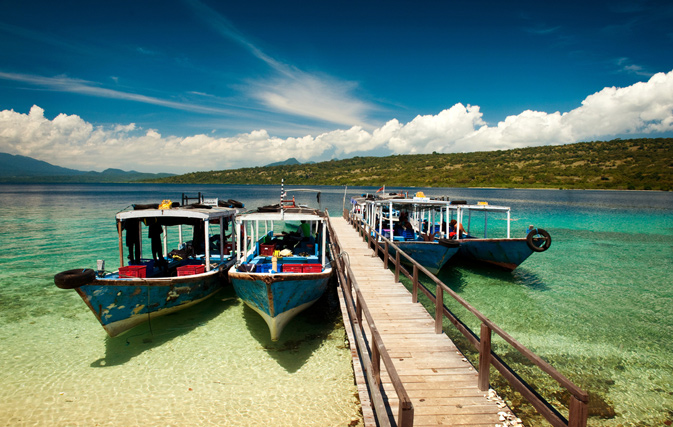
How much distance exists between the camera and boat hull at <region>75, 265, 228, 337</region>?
8.49 m

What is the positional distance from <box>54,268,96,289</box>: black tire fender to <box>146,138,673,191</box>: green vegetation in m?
105

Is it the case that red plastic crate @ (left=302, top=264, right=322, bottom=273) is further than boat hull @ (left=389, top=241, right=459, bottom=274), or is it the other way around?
boat hull @ (left=389, top=241, right=459, bottom=274)

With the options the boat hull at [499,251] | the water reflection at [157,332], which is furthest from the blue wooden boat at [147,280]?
the boat hull at [499,251]

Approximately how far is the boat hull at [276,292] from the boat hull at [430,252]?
20.8 ft

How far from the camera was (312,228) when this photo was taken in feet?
51.2

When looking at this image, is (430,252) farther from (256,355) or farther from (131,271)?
(131,271)

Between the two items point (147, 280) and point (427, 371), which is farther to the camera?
point (147, 280)

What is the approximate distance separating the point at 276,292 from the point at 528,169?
126384mm

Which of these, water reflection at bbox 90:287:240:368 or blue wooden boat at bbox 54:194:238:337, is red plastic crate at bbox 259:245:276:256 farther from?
water reflection at bbox 90:287:240:368

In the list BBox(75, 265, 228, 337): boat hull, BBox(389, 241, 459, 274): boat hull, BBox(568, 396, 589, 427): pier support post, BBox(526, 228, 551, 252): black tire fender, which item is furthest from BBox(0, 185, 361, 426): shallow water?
BBox(526, 228, 551, 252): black tire fender

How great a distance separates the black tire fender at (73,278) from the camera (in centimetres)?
745

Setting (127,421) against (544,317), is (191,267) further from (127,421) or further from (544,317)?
(544,317)

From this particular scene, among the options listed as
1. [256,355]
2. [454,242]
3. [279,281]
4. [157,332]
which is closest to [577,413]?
[279,281]

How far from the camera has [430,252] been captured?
14.9 m
